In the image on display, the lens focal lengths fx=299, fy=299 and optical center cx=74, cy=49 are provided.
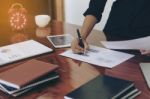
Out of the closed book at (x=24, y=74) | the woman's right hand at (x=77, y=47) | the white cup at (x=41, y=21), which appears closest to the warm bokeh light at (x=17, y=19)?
the white cup at (x=41, y=21)

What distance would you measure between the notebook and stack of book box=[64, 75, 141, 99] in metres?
0.47

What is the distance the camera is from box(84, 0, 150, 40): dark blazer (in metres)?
1.75

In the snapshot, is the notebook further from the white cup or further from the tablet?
the white cup

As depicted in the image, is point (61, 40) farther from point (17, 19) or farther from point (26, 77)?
point (26, 77)

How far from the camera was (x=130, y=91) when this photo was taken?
3.57 feet

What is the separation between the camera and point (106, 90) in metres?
1.04

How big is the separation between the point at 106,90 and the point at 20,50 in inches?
25.5

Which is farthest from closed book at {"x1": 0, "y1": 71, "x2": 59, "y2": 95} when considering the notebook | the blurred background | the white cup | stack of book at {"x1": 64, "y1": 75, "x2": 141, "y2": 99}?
the blurred background

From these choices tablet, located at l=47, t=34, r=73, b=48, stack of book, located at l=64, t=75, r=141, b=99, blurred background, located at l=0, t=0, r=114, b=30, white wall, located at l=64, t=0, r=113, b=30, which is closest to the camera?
stack of book, located at l=64, t=75, r=141, b=99

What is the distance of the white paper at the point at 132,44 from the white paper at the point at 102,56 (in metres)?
0.06

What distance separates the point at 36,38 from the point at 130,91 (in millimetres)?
814

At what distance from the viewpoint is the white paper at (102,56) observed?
1380 mm

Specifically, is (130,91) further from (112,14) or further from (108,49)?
(112,14)

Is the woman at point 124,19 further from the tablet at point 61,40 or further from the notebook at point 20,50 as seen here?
the notebook at point 20,50
